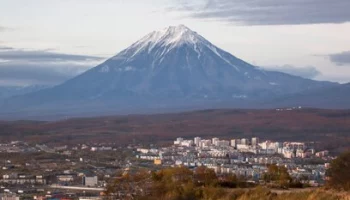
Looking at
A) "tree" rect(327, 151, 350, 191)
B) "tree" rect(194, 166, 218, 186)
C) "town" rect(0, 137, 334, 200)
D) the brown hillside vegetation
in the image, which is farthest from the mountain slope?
"tree" rect(327, 151, 350, 191)

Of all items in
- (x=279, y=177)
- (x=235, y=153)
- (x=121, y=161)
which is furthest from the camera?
(x=235, y=153)

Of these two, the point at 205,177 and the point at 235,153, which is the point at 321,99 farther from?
the point at 205,177

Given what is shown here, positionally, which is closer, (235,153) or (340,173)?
(340,173)

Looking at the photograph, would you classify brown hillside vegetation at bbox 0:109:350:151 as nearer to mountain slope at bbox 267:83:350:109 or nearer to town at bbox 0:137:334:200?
town at bbox 0:137:334:200

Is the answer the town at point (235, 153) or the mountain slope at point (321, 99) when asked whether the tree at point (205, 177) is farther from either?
the mountain slope at point (321, 99)

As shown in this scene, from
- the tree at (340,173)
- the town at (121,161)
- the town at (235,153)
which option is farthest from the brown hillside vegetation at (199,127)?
the tree at (340,173)

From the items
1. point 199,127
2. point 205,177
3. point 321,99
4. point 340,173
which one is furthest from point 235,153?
point 321,99

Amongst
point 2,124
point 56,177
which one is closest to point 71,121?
point 2,124
